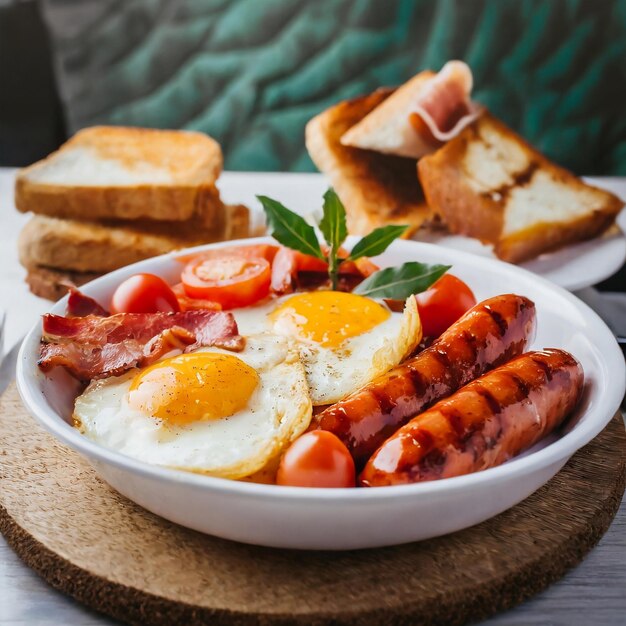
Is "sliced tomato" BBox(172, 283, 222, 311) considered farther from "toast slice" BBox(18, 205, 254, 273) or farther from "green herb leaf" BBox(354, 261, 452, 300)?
"toast slice" BBox(18, 205, 254, 273)

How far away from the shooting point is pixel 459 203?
12.5 feet

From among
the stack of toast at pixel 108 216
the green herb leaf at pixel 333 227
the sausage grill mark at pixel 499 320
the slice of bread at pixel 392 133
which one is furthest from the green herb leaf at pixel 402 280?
the slice of bread at pixel 392 133

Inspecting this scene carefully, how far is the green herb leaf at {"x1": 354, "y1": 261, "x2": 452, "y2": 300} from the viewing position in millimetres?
2699

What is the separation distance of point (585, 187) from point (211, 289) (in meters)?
2.24

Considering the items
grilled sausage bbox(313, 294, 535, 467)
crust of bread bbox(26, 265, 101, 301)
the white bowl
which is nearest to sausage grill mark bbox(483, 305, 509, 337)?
grilled sausage bbox(313, 294, 535, 467)

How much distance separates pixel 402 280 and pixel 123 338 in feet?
3.03

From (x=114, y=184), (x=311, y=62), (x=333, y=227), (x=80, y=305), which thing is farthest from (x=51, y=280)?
(x=311, y=62)

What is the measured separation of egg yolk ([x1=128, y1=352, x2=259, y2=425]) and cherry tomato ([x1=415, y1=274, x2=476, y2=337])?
2.38 ft

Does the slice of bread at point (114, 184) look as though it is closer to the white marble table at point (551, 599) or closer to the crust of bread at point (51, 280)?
the crust of bread at point (51, 280)

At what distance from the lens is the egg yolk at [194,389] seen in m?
2.18

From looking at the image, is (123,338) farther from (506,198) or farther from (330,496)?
(506,198)

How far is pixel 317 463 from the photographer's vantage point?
1901mm

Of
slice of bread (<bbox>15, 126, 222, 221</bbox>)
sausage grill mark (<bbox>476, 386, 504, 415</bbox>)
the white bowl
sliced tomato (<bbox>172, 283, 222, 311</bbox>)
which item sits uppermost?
sausage grill mark (<bbox>476, 386, 504, 415</bbox>)

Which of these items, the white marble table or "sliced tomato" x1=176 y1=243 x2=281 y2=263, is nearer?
the white marble table
